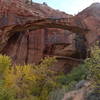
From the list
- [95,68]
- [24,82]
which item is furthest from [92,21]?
[95,68]

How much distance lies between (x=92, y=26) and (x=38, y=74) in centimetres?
602

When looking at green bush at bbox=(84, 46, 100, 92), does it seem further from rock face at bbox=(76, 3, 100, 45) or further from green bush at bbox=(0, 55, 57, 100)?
rock face at bbox=(76, 3, 100, 45)

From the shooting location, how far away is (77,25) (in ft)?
68.0

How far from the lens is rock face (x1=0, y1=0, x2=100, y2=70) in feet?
65.6

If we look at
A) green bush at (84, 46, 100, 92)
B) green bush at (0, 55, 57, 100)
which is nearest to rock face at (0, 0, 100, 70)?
green bush at (0, 55, 57, 100)

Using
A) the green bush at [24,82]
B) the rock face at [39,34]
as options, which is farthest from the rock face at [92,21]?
the green bush at [24,82]

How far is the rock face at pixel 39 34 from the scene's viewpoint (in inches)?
787

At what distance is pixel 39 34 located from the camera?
2400 centimetres

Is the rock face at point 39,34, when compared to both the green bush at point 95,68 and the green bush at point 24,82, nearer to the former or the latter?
the green bush at point 24,82

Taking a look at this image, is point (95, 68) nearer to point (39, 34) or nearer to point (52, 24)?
point (52, 24)

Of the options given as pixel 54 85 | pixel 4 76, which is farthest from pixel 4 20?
pixel 4 76

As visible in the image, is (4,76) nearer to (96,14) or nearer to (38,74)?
(38,74)

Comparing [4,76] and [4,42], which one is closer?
[4,76]

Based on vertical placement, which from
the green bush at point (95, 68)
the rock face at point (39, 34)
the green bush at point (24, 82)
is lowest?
the green bush at point (24, 82)
